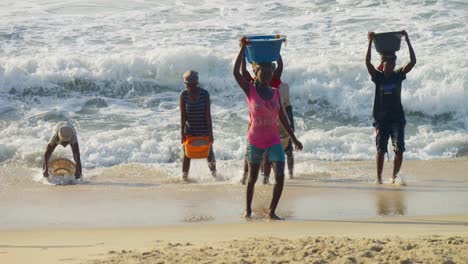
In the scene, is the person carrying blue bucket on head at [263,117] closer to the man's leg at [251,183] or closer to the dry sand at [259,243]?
the man's leg at [251,183]

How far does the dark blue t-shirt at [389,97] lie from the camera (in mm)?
9969

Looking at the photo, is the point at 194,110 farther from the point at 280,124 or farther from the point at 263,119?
the point at 263,119

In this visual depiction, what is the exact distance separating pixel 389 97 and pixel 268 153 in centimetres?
247

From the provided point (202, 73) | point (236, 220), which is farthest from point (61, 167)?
point (202, 73)

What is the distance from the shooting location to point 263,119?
7.95m

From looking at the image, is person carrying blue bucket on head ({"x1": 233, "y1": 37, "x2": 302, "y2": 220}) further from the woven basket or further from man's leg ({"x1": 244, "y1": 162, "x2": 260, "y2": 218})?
the woven basket

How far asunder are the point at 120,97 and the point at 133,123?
5.88 ft

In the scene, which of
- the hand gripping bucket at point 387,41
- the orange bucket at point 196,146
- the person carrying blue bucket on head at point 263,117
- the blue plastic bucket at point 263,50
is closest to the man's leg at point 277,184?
the person carrying blue bucket on head at point 263,117

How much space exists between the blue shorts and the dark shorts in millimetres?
2446

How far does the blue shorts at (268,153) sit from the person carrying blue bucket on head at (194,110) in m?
2.70

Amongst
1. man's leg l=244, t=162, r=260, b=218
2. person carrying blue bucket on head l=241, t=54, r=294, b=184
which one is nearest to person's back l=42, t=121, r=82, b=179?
person carrying blue bucket on head l=241, t=54, r=294, b=184

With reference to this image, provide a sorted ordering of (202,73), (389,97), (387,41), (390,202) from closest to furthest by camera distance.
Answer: (390,202)
(387,41)
(389,97)
(202,73)

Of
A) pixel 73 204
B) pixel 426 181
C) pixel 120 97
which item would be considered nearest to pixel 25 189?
pixel 73 204

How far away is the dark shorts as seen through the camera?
10.1 metres
